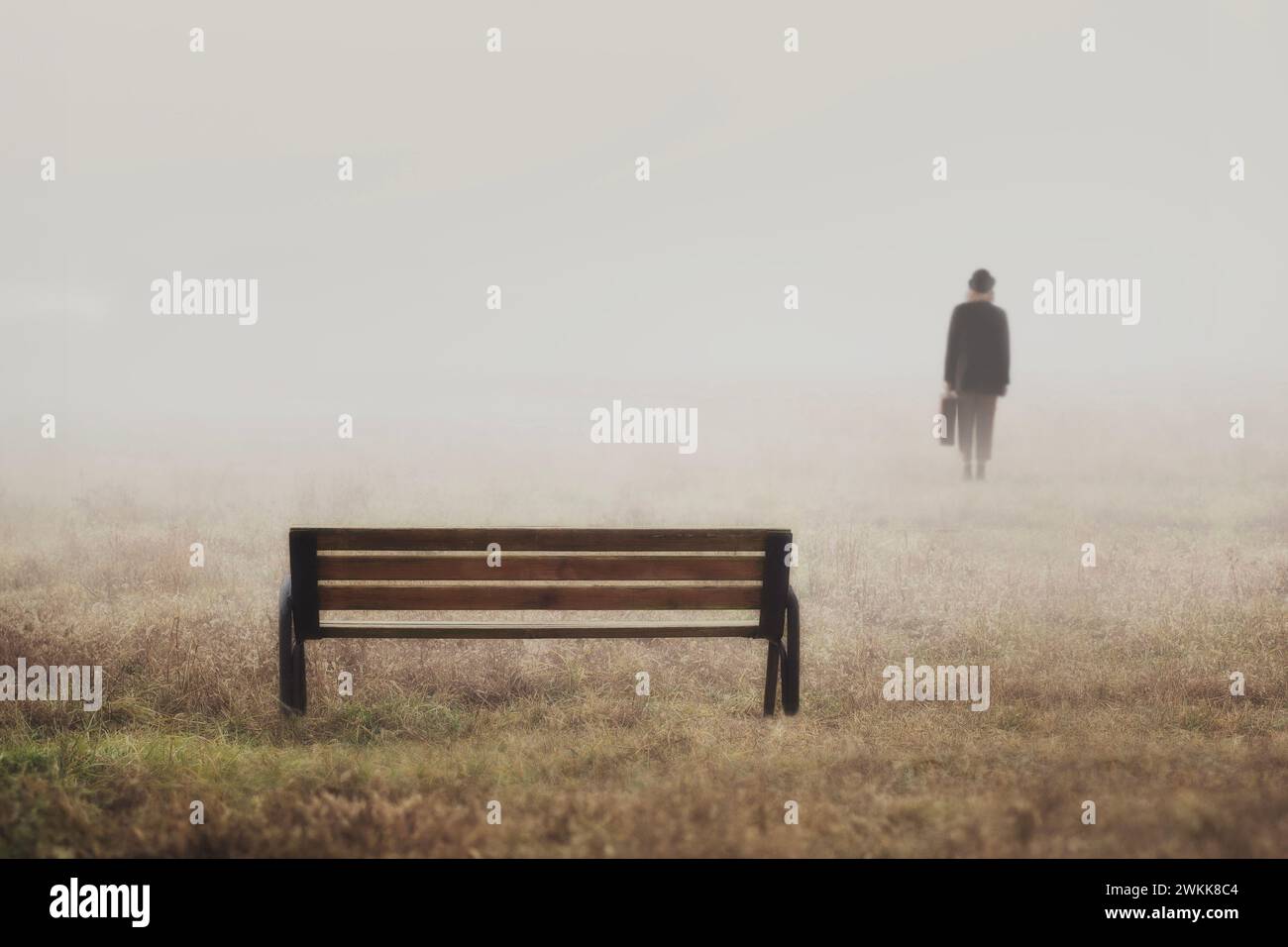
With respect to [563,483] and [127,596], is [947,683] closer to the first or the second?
[127,596]

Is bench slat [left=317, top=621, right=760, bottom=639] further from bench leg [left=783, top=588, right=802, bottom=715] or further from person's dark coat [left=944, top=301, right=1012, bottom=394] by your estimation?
person's dark coat [left=944, top=301, right=1012, bottom=394]

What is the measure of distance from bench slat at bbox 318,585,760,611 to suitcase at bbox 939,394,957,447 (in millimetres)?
6646

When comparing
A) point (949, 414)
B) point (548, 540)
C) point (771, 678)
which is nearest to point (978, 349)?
point (949, 414)

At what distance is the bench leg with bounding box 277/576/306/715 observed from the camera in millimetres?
4785

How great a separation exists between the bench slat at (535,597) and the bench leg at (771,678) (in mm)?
278

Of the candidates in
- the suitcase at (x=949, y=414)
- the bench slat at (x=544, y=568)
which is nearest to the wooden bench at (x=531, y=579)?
the bench slat at (x=544, y=568)

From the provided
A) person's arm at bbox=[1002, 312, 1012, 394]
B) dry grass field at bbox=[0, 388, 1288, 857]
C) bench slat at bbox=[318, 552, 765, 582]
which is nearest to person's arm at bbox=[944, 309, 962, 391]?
person's arm at bbox=[1002, 312, 1012, 394]

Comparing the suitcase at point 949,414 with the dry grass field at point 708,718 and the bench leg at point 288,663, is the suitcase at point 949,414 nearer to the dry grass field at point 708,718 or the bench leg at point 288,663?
the dry grass field at point 708,718

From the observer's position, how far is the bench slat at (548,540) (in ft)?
15.6

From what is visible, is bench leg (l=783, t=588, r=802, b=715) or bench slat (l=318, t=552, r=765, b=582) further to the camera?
bench leg (l=783, t=588, r=802, b=715)

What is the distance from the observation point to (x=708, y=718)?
509 cm
